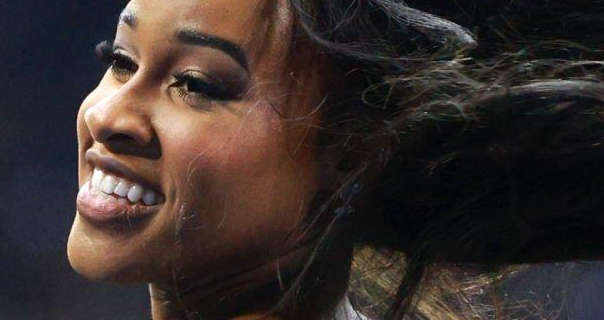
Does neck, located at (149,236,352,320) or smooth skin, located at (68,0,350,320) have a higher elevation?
smooth skin, located at (68,0,350,320)

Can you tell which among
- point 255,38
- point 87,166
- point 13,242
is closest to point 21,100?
point 13,242

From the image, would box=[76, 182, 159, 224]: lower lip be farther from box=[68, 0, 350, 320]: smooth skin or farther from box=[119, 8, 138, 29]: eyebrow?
box=[119, 8, 138, 29]: eyebrow

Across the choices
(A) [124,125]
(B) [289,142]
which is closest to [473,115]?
(B) [289,142]

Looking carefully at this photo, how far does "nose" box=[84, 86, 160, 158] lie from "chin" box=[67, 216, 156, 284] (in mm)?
89

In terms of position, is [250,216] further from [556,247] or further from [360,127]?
[556,247]

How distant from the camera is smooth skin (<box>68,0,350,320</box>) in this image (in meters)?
0.92

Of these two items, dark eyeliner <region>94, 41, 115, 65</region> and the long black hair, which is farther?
dark eyeliner <region>94, 41, 115, 65</region>

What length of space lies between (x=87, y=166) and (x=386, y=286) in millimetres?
337

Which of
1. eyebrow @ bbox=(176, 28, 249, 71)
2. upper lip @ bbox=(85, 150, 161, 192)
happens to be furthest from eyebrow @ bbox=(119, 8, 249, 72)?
upper lip @ bbox=(85, 150, 161, 192)

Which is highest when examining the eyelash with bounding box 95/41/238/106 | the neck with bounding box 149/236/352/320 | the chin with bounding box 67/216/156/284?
the eyelash with bounding box 95/41/238/106

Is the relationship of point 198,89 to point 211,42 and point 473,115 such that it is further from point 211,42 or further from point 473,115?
point 473,115

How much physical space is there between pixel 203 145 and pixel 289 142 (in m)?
0.08

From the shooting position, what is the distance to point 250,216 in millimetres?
922

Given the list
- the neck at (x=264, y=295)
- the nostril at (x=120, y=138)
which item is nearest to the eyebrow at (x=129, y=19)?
the nostril at (x=120, y=138)
